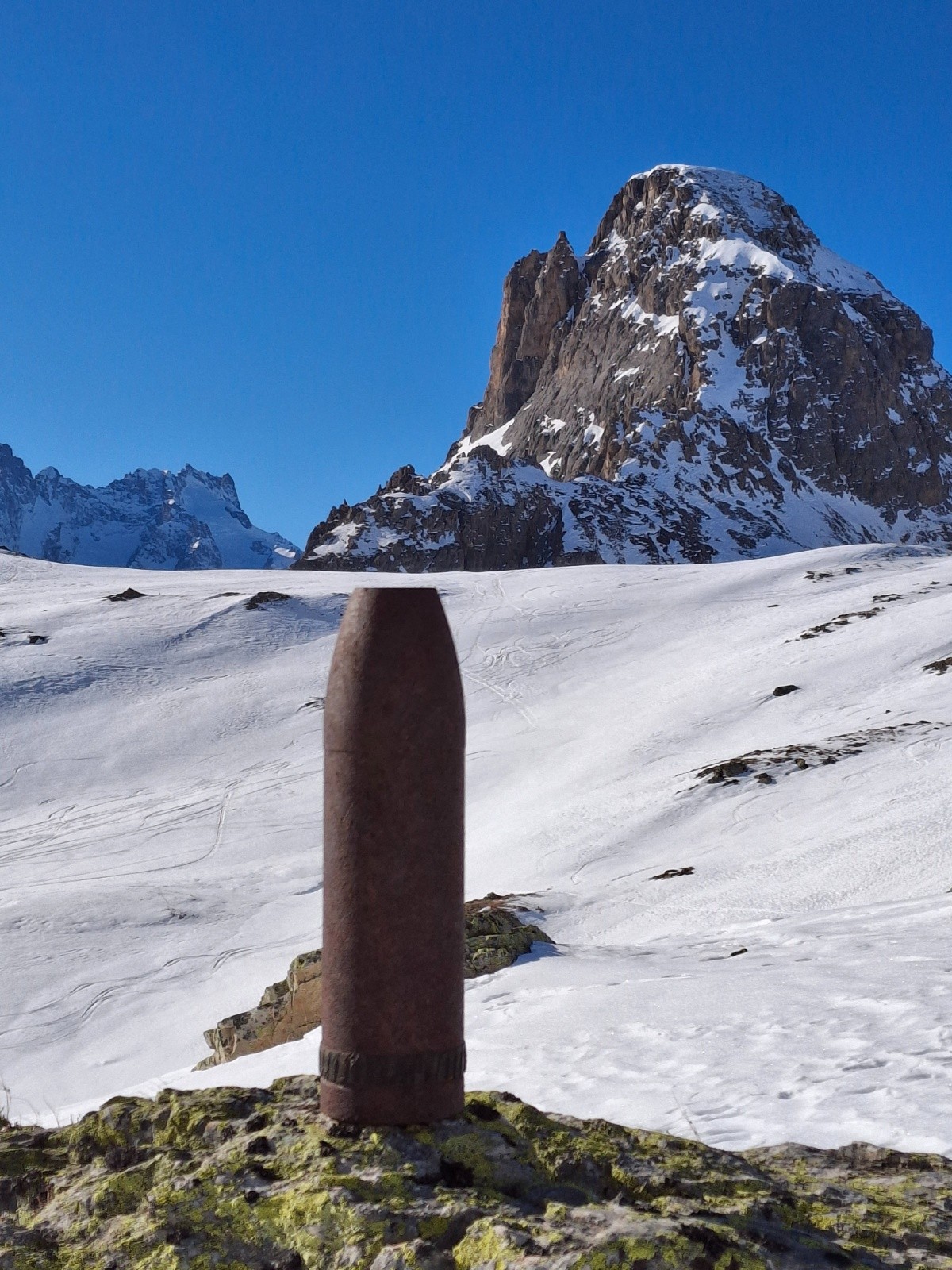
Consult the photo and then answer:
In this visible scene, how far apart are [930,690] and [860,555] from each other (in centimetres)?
2177

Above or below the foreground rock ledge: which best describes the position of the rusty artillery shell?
above

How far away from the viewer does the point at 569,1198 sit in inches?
116

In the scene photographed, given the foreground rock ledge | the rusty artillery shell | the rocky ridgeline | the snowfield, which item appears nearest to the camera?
the foreground rock ledge

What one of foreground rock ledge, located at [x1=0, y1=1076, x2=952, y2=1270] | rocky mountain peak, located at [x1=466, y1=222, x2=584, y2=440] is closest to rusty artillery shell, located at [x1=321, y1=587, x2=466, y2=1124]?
foreground rock ledge, located at [x1=0, y1=1076, x2=952, y2=1270]

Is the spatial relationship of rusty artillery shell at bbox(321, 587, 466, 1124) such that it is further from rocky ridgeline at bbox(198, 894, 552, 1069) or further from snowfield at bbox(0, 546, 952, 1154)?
rocky ridgeline at bbox(198, 894, 552, 1069)

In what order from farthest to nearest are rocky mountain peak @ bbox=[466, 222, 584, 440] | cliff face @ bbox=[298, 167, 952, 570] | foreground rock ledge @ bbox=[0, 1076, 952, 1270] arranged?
rocky mountain peak @ bbox=[466, 222, 584, 440]
cliff face @ bbox=[298, 167, 952, 570]
foreground rock ledge @ bbox=[0, 1076, 952, 1270]

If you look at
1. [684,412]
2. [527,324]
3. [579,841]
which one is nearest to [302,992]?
[579,841]

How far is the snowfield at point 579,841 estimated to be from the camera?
550 centimetres

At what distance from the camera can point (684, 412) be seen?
13438 centimetres

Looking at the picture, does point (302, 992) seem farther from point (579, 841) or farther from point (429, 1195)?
point (579, 841)

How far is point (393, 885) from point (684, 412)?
13669 cm

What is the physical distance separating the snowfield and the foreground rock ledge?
1054 mm

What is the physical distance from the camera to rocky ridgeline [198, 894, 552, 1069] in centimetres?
750

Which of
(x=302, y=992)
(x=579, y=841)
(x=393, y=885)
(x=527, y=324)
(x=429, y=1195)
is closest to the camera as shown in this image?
(x=429, y=1195)
